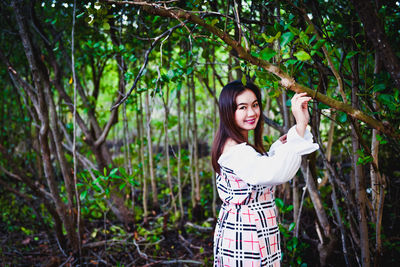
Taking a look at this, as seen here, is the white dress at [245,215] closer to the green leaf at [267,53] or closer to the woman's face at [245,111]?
the woman's face at [245,111]

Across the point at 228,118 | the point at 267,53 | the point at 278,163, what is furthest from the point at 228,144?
the point at 267,53

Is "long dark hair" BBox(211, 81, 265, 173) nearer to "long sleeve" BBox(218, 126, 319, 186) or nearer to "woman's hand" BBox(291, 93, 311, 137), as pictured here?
"long sleeve" BBox(218, 126, 319, 186)

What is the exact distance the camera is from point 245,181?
4.22 feet

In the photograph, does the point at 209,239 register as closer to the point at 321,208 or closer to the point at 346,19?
the point at 321,208

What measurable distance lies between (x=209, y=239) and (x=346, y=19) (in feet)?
7.88

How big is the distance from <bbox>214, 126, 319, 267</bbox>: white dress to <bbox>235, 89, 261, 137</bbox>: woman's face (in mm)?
140

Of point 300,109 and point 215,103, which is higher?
point 215,103

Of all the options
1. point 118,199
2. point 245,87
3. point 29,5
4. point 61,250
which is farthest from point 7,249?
point 245,87

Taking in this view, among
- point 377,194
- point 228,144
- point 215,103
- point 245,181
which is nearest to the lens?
point 245,181

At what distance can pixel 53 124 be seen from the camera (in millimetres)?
2490

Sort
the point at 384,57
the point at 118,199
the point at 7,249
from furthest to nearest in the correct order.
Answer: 1. the point at 118,199
2. the point at 7,249
3. the point at 384,57

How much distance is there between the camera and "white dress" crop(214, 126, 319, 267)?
1.30 metres

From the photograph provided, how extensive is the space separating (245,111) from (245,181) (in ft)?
1.20

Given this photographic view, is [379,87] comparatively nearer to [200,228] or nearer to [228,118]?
[228,118]
